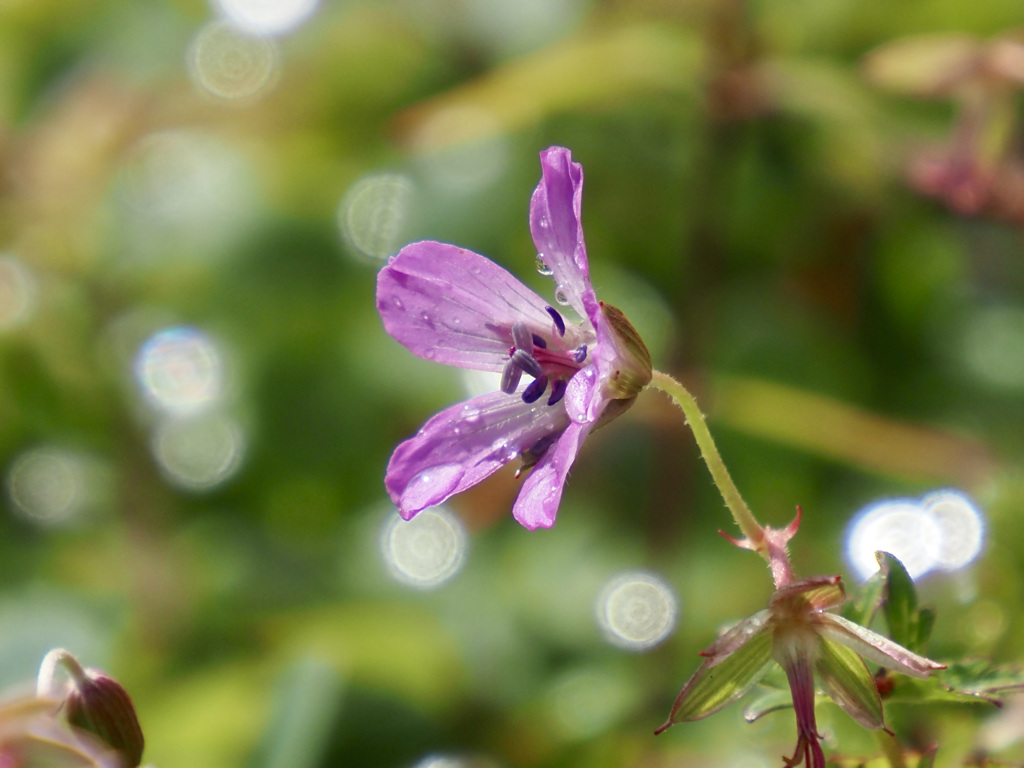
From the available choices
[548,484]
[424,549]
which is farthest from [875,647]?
[424,549]

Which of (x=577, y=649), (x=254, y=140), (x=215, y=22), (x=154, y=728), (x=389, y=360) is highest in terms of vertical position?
(x=215, y=22)

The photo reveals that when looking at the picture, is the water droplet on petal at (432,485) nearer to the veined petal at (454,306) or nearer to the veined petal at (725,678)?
the veined petal at (454,306)

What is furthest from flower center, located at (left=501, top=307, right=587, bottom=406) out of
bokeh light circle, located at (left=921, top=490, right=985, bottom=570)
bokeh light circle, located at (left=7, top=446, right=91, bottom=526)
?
bokeh light circle, located at (left=7, top=446, right=91, bottom=526)

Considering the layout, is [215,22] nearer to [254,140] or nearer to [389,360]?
[254,140]

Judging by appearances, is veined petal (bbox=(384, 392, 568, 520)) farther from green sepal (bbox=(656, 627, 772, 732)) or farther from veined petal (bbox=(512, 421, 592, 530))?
green sepal (bbox=(656, 627, 772, 732))

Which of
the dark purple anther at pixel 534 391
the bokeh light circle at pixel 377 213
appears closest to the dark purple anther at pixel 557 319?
Result: the dark purple anther at pixel 534 391

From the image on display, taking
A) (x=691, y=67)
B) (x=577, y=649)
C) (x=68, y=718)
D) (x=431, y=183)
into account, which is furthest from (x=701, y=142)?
(x=68, y=718)

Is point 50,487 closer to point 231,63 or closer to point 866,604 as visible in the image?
point 231,63
